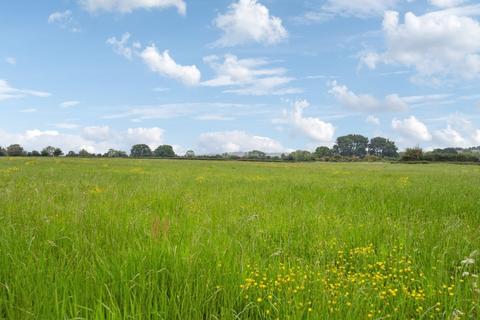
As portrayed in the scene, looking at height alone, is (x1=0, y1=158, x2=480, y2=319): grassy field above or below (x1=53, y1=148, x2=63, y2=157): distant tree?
below

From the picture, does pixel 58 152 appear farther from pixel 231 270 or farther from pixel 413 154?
pixel 231 270

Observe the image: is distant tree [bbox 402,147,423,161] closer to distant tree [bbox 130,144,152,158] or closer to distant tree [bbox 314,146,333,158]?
distant tree [bbox 314,146,333,158]

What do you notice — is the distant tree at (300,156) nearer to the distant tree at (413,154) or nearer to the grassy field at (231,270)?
the distant tree at (413,154)

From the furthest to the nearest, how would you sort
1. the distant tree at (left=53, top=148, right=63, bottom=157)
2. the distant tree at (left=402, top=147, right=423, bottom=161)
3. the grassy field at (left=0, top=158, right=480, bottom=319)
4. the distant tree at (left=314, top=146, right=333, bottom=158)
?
the distant tree at (left=314, top=146, right=333, bottom=158), the distant tree at (left=402, top=147, right=423, bottom=161), the distant tree at (left=53, top=148, right=63, bottom=157), the grassy field at (left=0, top=158, right=480, bottom=319)

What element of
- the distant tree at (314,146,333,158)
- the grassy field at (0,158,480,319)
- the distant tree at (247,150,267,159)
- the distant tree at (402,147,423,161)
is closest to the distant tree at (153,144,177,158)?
the distant tree at (247,150,267,159)

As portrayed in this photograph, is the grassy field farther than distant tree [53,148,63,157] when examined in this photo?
No

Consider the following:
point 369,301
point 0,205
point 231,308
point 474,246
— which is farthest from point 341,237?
point 0,205

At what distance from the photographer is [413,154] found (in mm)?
104125

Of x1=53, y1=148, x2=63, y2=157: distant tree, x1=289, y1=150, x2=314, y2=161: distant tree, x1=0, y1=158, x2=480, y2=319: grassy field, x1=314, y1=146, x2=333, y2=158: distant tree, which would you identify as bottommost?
x1=0, y1=158, x2=480, y2=319: grassy field

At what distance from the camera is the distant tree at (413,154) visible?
10162 cm

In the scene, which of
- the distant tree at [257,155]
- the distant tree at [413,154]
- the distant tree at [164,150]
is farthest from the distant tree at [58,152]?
the distant tree at [413,154]

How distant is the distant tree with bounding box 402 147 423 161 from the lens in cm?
10162

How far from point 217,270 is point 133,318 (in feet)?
3.08

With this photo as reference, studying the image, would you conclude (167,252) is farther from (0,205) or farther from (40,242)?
(0,205)
